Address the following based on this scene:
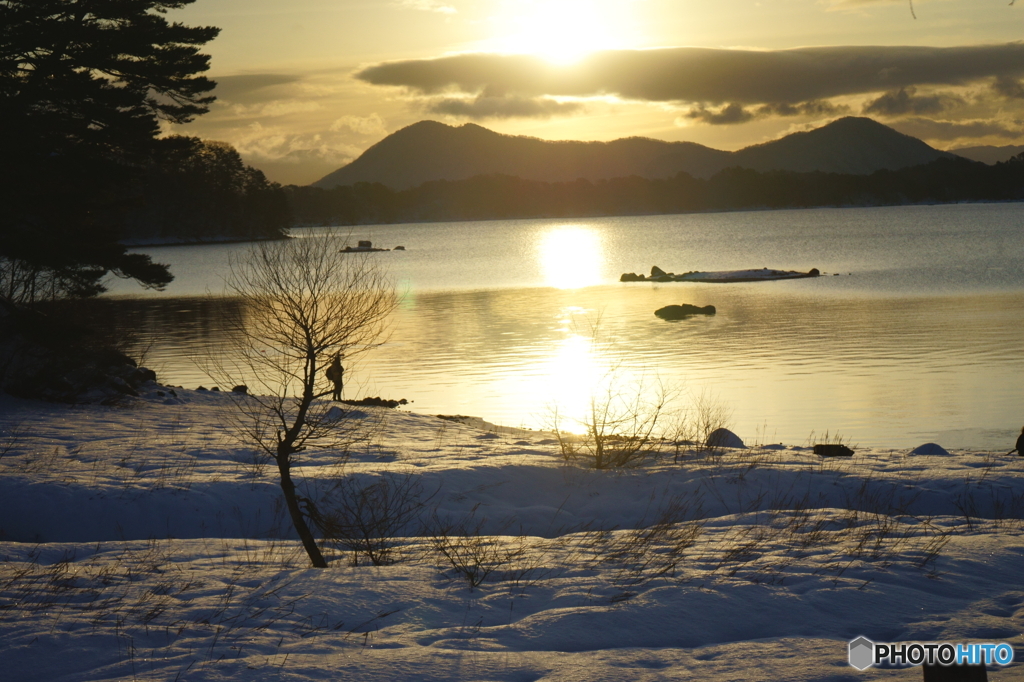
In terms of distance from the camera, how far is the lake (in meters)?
21.9

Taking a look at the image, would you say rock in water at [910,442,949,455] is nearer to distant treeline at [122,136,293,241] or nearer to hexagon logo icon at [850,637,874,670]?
hexagon logo icon at [850,637,874,670]

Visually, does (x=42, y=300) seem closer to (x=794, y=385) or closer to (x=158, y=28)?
(x=158, y=28)

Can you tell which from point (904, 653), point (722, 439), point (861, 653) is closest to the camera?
point (861, 653)

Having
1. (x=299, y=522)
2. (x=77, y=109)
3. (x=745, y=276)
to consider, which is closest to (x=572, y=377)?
(x=77, y=109)

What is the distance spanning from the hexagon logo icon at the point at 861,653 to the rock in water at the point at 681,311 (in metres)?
38.6

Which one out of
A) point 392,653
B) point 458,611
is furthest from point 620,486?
point 392,653

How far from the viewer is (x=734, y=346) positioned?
33.6 metres

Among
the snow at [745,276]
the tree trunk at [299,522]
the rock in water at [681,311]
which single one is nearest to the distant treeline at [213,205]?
the snow at [745,276]

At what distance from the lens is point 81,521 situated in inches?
419

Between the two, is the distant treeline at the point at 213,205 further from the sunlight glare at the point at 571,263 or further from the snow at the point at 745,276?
the snow at the point at 745,276

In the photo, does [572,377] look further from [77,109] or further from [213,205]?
[213,205]

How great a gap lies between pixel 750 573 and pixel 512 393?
18.4 metres

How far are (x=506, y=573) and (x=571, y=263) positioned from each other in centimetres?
8880

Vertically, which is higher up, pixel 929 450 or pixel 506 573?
pixel 506 573
